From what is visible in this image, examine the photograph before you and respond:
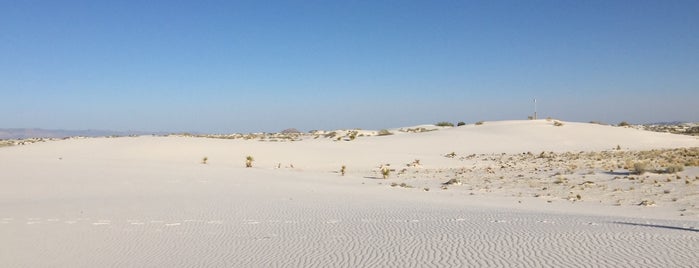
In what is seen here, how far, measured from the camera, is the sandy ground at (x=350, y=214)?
293 inches

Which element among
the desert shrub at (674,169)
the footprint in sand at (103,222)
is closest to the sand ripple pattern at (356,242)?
the footprint in sand at (103,222)

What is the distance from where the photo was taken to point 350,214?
11727 mm

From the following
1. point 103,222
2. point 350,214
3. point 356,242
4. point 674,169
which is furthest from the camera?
point 674,169

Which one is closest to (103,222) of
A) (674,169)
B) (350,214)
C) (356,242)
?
(350,214)

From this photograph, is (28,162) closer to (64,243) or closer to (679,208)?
(64,243)

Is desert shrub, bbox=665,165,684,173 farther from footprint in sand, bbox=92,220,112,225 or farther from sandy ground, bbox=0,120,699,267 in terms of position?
footprint in sand, bbox=92,220,112,225

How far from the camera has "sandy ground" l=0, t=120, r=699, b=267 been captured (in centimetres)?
743

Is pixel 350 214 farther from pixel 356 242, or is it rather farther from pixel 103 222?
pixel 103 222

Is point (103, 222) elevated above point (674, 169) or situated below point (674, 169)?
below

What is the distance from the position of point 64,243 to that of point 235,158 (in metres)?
21.3

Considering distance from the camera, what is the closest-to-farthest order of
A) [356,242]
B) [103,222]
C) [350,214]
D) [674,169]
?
[356,242]
[103,222]
[350,214]
[674,169]

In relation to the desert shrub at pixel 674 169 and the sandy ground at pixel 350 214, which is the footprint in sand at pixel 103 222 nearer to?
the sandy ground at pixel 350 214

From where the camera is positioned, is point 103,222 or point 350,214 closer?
point 103,222

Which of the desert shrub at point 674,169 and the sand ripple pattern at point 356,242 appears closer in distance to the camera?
the sand ripple pattern at point 356,242
